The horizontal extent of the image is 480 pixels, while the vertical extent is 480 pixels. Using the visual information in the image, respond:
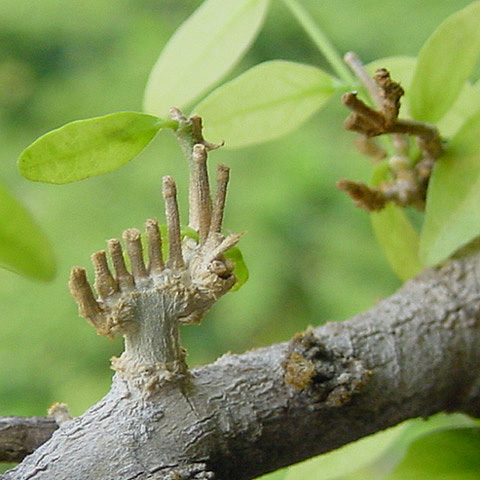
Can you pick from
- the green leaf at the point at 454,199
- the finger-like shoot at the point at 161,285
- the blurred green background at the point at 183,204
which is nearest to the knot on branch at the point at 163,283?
the finger-like shoot at the point at 161,285

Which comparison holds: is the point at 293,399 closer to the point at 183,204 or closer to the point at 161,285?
the point at 161,285

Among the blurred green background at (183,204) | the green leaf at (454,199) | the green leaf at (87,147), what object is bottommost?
the green leaf at (454,199)

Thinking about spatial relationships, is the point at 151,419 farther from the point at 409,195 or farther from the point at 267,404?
the point at 409,195

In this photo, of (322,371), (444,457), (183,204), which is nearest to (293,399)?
(322,371)

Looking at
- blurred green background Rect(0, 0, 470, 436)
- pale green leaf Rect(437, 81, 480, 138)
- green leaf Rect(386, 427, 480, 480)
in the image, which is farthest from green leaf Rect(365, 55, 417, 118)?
blurred green background Rect(0, 0, 470, 436)

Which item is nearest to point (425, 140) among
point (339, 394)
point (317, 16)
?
point (339, 394)

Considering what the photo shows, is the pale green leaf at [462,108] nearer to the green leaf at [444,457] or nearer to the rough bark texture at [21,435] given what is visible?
the green leaf at [444,457]
